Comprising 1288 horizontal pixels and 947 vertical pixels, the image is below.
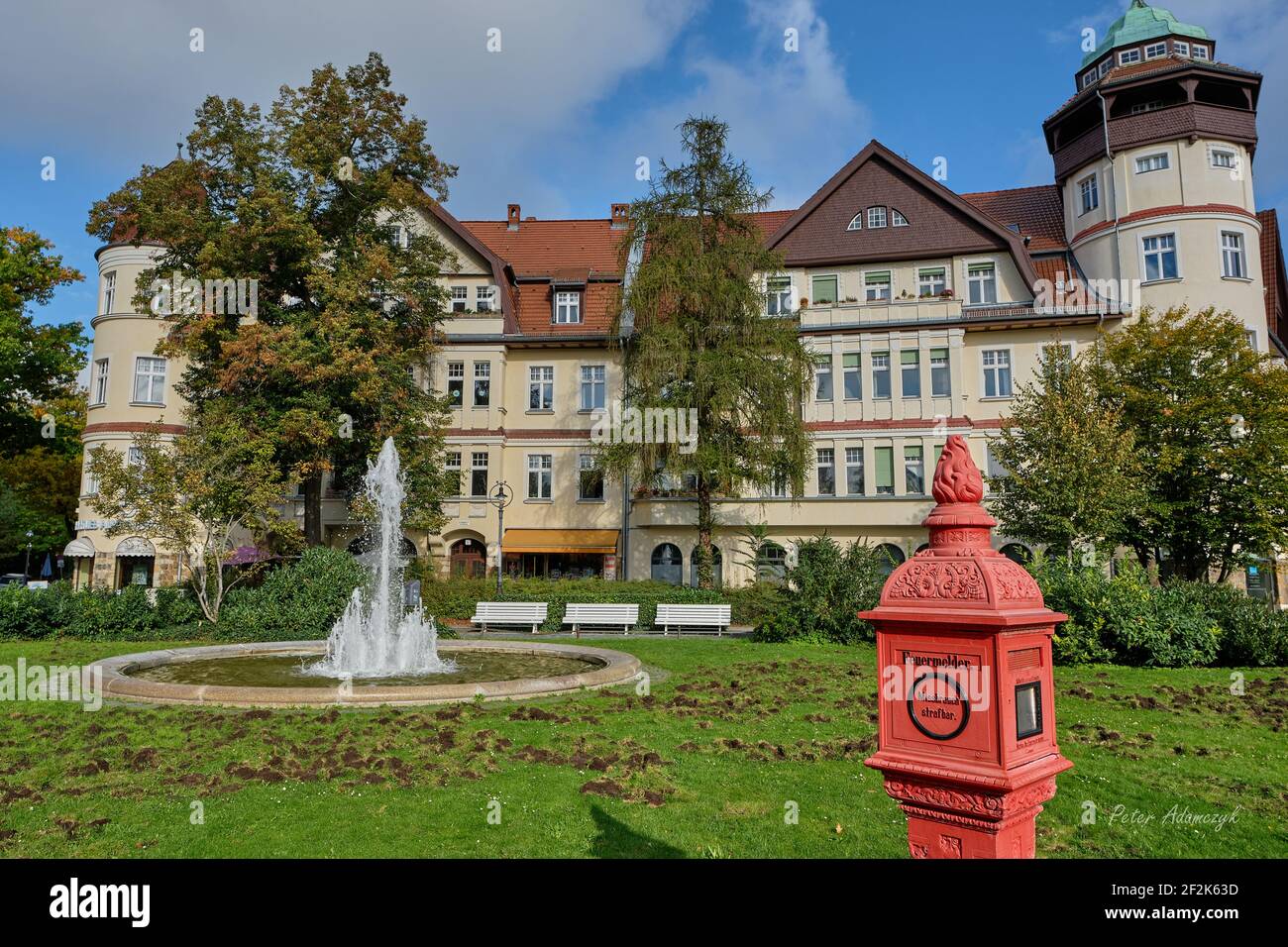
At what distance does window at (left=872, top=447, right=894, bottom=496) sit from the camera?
3553cm

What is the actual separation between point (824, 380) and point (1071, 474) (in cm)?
1431

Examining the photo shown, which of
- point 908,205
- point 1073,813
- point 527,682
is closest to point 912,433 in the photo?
point 908,205

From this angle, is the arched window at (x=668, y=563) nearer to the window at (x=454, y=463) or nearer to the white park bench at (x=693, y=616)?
the window at (x=454, y=463)

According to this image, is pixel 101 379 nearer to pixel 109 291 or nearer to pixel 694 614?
pixel 109 291

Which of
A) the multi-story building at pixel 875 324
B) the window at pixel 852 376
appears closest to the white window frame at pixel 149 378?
the multi-story building at pixel 875 324

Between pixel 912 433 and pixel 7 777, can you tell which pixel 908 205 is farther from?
pixel 7 777

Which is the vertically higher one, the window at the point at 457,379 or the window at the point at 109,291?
the window at the point at 109,291

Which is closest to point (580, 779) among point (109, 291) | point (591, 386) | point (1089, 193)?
point (591, 386)

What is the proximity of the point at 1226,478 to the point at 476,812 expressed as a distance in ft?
98.6

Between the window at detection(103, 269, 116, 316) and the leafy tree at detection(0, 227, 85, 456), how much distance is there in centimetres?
241

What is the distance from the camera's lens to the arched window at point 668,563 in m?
36.8

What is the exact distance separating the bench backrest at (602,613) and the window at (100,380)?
83.2 ft

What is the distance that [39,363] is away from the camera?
3394 centimetres
